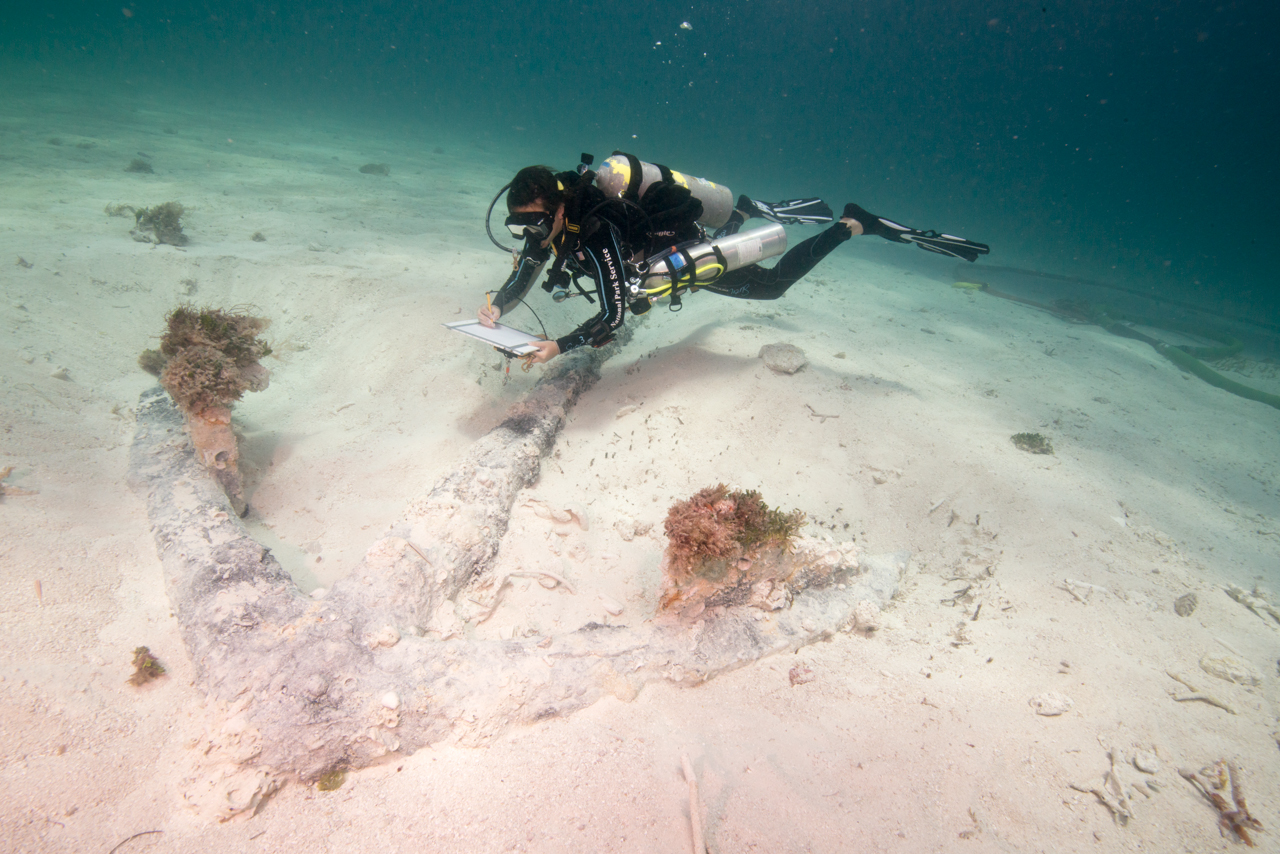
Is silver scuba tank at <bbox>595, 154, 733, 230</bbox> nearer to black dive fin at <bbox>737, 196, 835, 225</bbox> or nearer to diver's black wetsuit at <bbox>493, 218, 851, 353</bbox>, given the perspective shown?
diver's black wetsuit at <bbox>493, 218, 851, 353</bbox>

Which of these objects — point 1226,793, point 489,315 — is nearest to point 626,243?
point 489,315

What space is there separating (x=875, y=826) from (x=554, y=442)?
3987mm

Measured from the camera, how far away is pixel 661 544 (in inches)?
158

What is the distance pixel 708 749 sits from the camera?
7.79 ft

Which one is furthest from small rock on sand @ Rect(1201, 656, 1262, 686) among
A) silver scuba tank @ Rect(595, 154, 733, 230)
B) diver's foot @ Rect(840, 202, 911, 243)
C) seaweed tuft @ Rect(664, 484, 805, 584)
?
silver scuba tank @ Rect(595, 154, 733, 230)

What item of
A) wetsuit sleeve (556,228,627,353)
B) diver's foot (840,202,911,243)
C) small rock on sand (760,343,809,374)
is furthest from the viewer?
diver's foot (840,202,911,243)

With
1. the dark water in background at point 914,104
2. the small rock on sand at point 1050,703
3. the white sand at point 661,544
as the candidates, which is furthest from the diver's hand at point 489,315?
the dark water in background at point 914,104

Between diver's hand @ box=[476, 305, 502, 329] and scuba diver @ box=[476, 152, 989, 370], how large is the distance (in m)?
0.01

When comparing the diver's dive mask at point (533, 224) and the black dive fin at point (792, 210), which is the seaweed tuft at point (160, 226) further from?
the black dive fin at point (792, 210)

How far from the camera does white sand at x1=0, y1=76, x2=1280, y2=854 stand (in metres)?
2.07

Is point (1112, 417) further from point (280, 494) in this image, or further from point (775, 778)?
point (280, 494)

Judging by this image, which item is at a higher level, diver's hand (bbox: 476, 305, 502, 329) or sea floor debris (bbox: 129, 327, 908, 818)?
diver's hand (bbox: 476, 305, 502, 329)

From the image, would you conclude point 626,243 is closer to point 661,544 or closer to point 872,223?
point 661,544

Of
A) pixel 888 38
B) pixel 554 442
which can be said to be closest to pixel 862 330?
pixel 554 442
